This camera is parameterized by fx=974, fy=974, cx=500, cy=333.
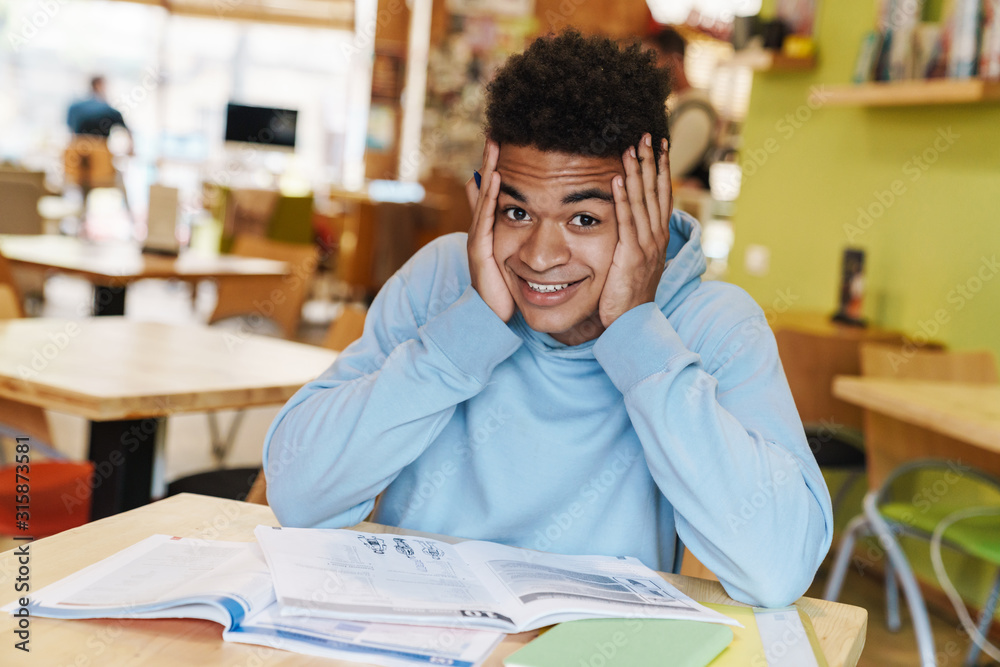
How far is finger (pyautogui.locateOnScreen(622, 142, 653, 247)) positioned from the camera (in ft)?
3.71

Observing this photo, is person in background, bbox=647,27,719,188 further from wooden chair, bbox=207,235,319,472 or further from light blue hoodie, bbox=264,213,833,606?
light blue hoodie, bbox=264,213,833,606

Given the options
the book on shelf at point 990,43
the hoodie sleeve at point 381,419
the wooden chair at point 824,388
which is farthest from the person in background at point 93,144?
the hoodie sleeve at point 381,419

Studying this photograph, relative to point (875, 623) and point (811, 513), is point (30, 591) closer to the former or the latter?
point (811, 513)

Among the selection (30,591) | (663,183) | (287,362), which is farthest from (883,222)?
(30,591)

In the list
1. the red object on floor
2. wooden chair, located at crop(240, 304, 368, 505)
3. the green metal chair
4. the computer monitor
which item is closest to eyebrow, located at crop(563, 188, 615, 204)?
the red object on floor

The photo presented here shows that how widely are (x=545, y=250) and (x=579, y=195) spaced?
7 centimetres

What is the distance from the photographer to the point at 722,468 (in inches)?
39.6

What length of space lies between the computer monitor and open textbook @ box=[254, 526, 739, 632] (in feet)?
25.5

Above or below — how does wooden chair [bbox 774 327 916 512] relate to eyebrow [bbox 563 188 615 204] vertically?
below

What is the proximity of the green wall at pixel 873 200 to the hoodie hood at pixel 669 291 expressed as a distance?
220 cm

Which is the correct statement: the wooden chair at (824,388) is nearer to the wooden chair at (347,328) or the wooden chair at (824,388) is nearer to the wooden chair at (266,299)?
the wooden chair at (347,328)

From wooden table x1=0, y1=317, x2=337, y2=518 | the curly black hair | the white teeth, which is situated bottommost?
wooden table x1=0, y1=317, x2=337, y2=518

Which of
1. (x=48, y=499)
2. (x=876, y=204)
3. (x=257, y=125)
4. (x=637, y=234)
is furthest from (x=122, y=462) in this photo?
(x=257, y=125)

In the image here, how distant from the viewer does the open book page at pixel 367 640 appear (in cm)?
76
